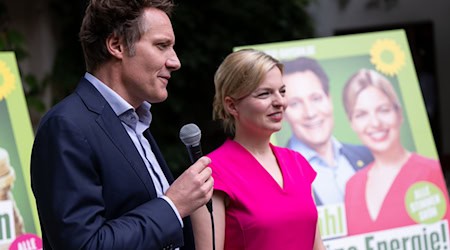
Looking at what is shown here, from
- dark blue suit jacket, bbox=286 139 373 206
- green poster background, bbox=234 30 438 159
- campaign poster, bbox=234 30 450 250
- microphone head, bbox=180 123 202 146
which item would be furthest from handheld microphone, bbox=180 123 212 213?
dark blue suit jacket, bbox=286 139 373 206

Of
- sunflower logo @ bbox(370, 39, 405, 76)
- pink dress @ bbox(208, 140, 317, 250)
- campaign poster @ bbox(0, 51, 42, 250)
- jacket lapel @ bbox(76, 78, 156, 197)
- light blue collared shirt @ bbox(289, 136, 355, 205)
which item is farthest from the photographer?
sunflower logo @ bbox(370, 39, 405, 76)

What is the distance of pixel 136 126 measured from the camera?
2.01 meters

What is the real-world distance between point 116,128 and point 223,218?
0.74 metres

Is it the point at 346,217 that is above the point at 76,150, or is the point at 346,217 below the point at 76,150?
below

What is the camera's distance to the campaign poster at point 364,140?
3535mm

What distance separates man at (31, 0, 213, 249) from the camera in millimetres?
1737

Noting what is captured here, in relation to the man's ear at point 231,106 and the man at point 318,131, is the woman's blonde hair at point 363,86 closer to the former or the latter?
the man at point 318,131

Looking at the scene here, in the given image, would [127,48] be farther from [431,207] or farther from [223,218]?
[431,207]

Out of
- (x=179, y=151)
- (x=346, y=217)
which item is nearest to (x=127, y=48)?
(x=346, y=217)

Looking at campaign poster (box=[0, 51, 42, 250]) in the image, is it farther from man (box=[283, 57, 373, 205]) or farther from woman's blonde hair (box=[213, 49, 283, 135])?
man (box=[283, 57, 373, 205])

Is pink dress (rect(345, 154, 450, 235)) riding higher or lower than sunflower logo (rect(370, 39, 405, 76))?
lower

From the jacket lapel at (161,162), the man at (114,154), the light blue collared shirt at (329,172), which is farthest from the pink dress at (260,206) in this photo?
the light blue collared shirt at (329,172)

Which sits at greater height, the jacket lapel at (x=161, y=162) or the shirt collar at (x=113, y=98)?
the shirt collar at (x=113, y=98)

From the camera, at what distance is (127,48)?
192 cm
